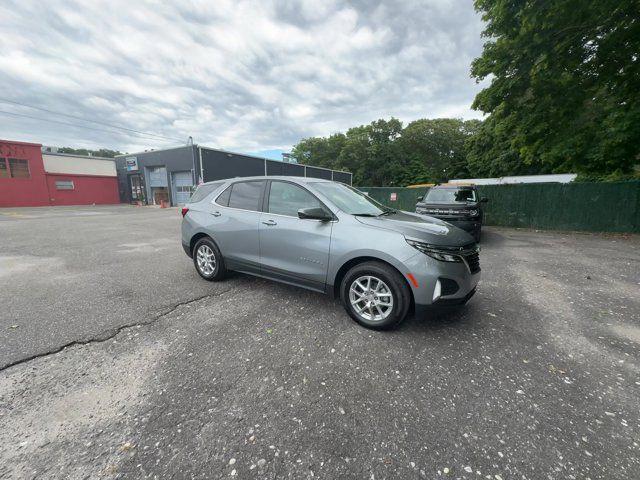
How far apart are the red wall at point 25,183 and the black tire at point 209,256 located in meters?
31.2

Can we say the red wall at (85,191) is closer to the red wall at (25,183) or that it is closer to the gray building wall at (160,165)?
the red wall at (25,183)

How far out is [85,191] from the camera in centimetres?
2898

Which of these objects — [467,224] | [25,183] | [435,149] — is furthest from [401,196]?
[435,149]

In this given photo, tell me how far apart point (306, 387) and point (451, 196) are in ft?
25.9

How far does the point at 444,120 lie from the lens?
151ft

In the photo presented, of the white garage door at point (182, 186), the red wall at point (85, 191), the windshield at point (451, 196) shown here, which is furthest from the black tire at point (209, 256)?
the red wall at point (85, 191)

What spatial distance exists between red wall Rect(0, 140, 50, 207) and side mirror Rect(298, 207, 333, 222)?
33330 mm

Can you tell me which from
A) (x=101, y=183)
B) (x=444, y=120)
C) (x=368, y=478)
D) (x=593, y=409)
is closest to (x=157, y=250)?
(x=368, y=478)

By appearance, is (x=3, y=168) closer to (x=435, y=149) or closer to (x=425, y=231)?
(x=425, y=231)

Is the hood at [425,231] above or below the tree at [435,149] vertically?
below

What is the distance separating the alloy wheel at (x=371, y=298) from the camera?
2.96 metres

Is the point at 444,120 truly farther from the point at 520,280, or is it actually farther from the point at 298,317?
the point at 298,317

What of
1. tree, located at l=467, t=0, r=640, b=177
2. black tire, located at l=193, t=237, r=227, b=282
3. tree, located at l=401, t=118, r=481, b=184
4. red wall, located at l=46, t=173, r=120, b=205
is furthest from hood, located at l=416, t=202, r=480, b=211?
tree, located at l=401, t=118, r=481, b=184

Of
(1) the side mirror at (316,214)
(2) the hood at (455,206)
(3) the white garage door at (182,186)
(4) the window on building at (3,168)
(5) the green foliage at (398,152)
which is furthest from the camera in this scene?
(5) the green foliage at (398,152)
